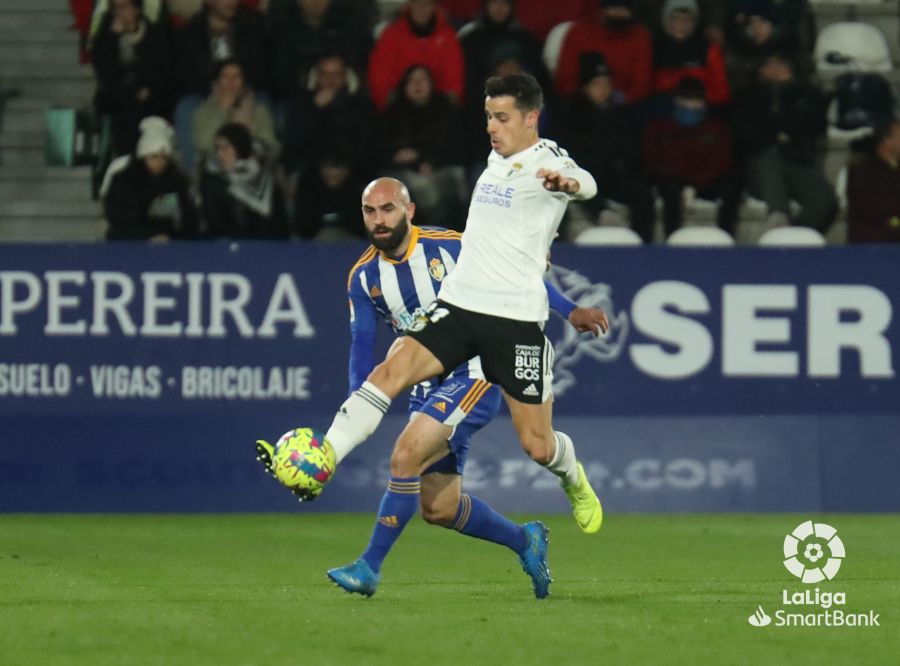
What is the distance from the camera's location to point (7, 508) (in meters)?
13.3

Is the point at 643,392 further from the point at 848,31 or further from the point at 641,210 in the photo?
the point at 848,31

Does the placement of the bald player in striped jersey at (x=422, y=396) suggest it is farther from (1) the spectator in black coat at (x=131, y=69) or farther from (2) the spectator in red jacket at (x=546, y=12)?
(2) the spectator in red jacket at (x=546, y=12)

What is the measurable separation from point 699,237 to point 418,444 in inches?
237

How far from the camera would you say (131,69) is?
14.9 metres

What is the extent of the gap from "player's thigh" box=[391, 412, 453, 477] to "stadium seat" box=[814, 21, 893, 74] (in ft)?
28.7

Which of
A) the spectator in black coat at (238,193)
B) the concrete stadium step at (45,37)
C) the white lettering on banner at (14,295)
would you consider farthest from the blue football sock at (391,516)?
the concrete stadium step at (45,37)

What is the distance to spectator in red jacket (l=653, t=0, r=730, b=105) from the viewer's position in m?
14.9

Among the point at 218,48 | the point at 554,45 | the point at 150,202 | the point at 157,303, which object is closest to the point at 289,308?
the point at 157,303

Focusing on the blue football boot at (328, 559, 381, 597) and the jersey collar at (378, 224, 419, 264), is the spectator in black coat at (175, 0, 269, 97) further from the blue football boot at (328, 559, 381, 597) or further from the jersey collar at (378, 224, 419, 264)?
the blue football boot at (328, 559, 381, 597)

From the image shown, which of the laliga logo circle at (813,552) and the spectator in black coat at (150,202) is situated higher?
the spectator in black coat at (150,202)

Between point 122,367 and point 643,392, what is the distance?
381 cm

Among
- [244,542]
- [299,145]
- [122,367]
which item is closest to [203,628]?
[244,542]

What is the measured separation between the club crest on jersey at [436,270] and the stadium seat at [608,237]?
4795 millimetres

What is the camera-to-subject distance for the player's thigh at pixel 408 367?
793 cm
